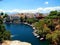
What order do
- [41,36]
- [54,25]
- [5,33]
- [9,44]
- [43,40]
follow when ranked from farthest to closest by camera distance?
[54,25], [41,36], [43,40], [5,33], [9,44]

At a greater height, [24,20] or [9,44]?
[9,44]

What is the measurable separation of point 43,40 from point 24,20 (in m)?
26.1

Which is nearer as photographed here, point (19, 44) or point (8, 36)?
point (19, 44)

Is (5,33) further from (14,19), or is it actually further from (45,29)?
(14,19)

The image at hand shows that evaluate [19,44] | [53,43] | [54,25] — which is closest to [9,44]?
[19,44]

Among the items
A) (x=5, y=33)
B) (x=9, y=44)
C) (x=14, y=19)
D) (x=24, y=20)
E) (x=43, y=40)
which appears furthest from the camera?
(x=14, y=19)

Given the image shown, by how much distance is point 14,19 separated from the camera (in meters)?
47.5

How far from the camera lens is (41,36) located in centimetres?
1956

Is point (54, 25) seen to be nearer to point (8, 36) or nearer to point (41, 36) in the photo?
point (41, 36)

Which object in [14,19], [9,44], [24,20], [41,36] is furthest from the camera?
[14,19]

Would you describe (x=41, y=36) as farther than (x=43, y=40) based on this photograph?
Yes

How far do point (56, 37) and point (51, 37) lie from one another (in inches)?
40.1

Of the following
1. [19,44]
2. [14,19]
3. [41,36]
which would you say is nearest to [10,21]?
[14,19]

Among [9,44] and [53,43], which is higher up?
[9,44]
